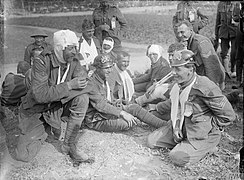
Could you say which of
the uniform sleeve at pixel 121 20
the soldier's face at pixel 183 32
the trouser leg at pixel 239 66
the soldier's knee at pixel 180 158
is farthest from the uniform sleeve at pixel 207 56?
the trouser leg at pixel 239 66

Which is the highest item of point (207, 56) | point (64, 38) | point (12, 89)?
point (64, 38)

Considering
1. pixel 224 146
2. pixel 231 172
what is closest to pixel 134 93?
pixel 224 146

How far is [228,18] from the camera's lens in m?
7.14

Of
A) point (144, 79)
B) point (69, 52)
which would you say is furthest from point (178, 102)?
point (144, 79)

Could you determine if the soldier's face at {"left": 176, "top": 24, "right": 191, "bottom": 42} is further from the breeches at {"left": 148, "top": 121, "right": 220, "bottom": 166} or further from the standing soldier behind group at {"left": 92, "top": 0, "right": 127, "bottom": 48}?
the standing soldier behind group at {"left": 92, "top": 0, "right": 127, "bottom": 48}

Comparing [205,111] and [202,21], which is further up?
[202,21]

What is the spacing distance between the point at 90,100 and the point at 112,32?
2707 mm

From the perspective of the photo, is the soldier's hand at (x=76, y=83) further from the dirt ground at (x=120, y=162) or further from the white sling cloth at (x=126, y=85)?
the white sling cloth at (x=126, y=85)

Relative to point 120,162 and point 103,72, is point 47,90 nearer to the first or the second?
point 103,72

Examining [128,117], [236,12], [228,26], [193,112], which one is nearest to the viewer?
[193,112]

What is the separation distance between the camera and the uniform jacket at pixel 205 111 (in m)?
3.31

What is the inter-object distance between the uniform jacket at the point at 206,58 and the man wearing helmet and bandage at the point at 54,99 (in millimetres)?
1538

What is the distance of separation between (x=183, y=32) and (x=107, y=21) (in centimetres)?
209

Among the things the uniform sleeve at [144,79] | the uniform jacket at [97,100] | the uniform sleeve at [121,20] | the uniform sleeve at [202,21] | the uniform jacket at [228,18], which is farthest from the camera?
the uniform jacket at [228,18]
